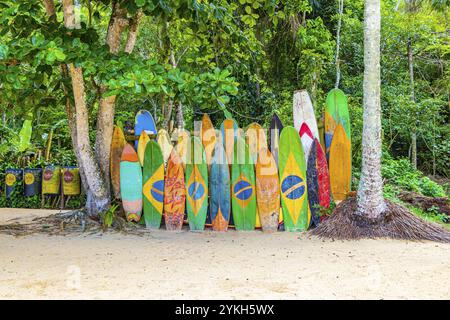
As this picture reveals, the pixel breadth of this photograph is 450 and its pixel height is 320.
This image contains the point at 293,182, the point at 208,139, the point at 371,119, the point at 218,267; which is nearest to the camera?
the point at 218,267

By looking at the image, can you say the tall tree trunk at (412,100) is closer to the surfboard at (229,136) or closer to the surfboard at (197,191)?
the surfboard at (229,136)

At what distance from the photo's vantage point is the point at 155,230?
539 cm

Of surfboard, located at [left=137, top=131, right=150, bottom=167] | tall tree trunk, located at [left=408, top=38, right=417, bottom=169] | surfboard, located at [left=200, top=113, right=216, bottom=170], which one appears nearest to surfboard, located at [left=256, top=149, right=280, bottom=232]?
surfboard, located at [left=200, top=113, right=216, bottom=170]

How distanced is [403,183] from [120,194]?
4.41 m

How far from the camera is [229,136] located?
5.55 metres

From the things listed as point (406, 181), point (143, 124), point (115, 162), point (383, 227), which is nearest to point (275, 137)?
point (383, 227)

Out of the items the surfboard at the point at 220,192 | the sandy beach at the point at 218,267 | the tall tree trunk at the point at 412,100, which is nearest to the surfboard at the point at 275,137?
the surfboard at the point at 220,192

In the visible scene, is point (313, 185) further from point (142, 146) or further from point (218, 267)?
point (142, 146)

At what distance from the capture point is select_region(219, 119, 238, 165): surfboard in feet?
17.9

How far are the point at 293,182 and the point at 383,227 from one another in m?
1.12

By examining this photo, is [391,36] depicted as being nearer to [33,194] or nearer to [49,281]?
[33,194]

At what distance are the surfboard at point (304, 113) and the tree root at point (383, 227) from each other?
124cm
